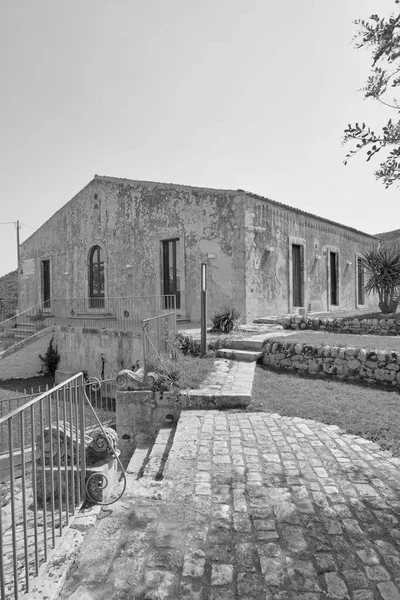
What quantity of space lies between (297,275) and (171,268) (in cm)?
504

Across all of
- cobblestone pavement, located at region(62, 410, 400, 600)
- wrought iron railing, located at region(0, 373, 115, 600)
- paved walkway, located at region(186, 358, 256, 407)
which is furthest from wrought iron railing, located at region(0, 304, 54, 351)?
cobblestone pavement, located at region(62, 410, 400, 600)

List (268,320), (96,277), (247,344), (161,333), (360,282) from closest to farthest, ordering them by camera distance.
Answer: (161,333), (247,344), (268,320), (96,277), (360,282)

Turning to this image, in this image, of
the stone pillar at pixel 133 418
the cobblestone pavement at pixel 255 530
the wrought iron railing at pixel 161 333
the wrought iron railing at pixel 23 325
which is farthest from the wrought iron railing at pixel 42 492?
the wrought iron railing at pixel 23 325

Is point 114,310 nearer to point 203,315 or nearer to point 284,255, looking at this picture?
point 284,255

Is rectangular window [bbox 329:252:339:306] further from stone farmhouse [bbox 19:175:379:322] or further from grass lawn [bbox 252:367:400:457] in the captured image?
grass lawn [bbox 252:367:400:457]

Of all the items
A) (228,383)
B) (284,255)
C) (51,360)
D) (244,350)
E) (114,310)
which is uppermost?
(284,255)

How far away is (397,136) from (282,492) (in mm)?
2819

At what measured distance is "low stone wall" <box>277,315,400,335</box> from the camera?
35.7ft

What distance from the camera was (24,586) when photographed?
90.4 inches

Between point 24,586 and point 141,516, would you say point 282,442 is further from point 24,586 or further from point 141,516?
point 24,586

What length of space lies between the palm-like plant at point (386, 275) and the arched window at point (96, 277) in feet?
34.4

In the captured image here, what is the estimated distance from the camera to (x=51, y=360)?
1427cm

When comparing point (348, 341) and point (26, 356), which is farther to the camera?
point (26, 356)

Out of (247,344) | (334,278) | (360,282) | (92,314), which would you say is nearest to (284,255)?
(334,278)
